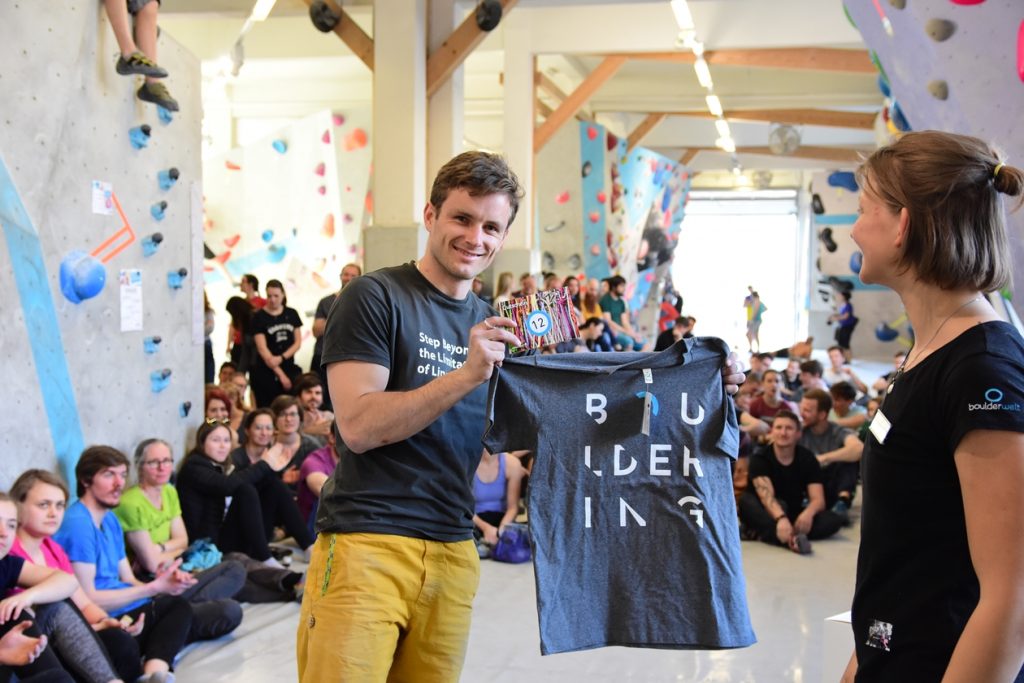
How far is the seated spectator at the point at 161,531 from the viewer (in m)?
4.86

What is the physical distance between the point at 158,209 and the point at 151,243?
20 cm

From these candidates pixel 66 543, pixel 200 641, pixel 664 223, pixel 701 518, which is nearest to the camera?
pixel 701 518

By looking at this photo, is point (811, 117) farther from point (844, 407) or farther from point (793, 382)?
point (844, 407)

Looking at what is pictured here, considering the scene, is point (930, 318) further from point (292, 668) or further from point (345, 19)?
point (345, 19)

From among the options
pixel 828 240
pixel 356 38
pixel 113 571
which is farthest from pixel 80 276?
pixel 828 240

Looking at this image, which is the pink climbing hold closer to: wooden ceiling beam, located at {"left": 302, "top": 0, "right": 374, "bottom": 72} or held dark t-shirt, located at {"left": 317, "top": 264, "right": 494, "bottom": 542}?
held dark t-shirt, located at {"left": 317, "top": 264, "right": 494, "bottom": 542}

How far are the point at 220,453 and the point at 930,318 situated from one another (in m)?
4.76

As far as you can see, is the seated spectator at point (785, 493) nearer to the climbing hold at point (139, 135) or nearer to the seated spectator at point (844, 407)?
the seated spectator at point (844, 407)

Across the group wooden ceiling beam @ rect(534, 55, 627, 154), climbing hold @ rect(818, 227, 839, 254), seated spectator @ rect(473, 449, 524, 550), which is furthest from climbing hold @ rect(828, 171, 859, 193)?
seated spectator @ rect(473, 449, 524, 550)

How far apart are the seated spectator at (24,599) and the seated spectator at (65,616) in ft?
0.23

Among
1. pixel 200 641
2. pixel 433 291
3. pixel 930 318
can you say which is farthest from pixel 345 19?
pixel 930 318

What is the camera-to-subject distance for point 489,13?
8758 mm

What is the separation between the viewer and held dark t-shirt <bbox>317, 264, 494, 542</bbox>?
81.2 inches

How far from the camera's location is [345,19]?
938 cm
